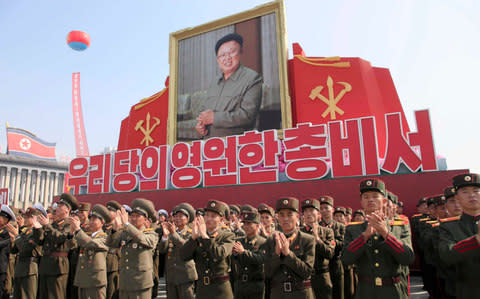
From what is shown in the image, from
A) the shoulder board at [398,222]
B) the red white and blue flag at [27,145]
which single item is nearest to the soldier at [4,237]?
the shoulder board at [398,222]

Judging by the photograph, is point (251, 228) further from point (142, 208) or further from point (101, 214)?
point (101, 214)

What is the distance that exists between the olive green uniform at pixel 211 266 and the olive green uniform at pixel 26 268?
10.5 ft

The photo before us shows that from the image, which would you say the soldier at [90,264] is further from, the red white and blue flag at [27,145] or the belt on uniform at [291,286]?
the red white and blue flag at [27,145]

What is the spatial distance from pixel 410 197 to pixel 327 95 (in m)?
6.88

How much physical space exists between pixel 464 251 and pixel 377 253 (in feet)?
2.30

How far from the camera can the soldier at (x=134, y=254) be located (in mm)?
4734

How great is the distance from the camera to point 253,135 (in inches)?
539

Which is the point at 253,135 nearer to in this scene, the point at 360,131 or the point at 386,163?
the point at 360,131

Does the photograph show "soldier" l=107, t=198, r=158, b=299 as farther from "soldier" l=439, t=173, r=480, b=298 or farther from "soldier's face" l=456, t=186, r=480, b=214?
"soldier's face" l=456, t=186, r=480, b=214

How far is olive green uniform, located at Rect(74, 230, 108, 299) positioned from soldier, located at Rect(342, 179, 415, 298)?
3788mm

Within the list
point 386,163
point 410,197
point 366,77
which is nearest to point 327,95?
point 366,77

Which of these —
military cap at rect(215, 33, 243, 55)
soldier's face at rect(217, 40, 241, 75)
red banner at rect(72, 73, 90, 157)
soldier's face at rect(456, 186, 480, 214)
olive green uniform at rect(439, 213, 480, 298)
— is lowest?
olive green uniform at rect(439, 213, 480, 298)

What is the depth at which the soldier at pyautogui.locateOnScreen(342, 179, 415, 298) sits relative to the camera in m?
2.90

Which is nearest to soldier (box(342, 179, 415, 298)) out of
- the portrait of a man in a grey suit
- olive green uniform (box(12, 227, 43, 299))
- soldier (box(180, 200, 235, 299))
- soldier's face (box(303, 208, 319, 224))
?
soldier (box(180, 200, 235, 299))
